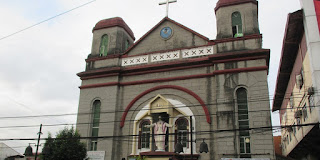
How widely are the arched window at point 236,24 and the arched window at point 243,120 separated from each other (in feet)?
13.3

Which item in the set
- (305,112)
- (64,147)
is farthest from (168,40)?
(305,112)

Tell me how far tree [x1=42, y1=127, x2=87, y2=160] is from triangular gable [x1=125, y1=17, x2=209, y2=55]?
24.8 feet

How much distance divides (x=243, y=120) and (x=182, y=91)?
4.39m

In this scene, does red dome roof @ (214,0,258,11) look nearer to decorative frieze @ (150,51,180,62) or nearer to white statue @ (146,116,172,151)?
decorative frieze @ (150,51,180,62)

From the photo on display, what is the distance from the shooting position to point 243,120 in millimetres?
18766

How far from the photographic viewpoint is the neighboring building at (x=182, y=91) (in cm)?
1858

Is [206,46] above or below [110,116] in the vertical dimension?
above

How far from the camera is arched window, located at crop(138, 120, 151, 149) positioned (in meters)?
20.6

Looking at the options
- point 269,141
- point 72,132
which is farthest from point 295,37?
point 72,132

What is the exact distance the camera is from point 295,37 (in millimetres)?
19953

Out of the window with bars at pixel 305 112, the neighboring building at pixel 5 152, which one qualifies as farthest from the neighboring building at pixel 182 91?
the neighboring building at pixel 5 152

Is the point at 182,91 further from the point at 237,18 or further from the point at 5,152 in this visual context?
the point at 5,152

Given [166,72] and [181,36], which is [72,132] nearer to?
[166,72]

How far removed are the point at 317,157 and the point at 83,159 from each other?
1583cm
